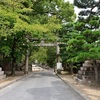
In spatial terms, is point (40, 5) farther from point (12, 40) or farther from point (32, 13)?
point (12, 40)

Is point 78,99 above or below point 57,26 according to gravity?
below

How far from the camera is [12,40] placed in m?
31.8

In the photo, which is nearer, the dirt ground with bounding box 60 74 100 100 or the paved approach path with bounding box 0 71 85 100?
the paved approach path with bounding box 0 71 85 100

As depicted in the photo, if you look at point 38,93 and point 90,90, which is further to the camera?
point 90,90

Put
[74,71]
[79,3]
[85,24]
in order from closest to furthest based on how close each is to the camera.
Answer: [79,3] < [85,24] < [74,71]

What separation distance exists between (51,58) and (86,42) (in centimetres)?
4497

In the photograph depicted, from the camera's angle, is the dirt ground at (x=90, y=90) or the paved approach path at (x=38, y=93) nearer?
the paved approach path at (x=38, y=93)

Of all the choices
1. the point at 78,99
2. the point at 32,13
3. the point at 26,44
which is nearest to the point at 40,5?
the point at 32,13

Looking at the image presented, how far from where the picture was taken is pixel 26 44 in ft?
112

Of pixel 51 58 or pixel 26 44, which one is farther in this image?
pixel 51 58

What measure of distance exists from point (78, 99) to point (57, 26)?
19274 mm

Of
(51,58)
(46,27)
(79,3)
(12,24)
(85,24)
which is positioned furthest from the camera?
(51,58)

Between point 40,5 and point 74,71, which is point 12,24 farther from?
point 74,71

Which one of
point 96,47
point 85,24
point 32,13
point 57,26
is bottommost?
point 96,47
